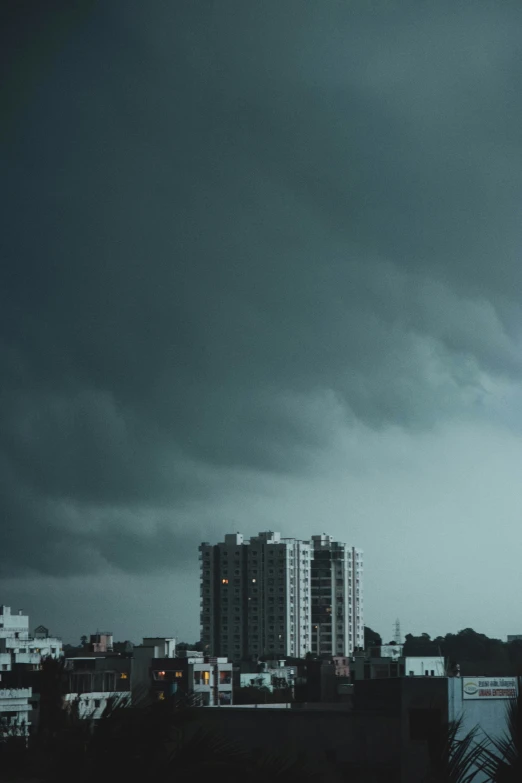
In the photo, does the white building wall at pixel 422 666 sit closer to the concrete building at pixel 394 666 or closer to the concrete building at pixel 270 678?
the concrete building at pixel 394 666

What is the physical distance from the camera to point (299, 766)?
820cm

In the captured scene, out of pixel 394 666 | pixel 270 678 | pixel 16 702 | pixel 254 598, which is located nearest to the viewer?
pixel 16 702

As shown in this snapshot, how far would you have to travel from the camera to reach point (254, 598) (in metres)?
186

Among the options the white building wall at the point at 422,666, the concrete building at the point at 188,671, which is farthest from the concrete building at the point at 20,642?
the white building wall at the point at 422,666

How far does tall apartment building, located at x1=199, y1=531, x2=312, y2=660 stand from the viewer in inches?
7141

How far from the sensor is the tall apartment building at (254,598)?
181375 mm

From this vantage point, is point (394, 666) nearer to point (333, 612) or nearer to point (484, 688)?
point (484, 688)

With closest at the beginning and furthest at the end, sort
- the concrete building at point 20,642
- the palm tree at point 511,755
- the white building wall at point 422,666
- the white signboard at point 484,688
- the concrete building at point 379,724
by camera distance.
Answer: the palm tree at point 511,755 → the concrete building at point 379,724 → the white signboard at point 484,688 → the white building wall at point 422,666 → the concrete building at point 20,642

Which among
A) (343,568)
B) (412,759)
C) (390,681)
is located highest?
(343,568)

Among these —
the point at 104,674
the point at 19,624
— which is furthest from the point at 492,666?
the point at 19,624

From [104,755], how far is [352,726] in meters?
26.6

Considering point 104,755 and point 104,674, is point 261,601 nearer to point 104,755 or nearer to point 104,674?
point 104,674

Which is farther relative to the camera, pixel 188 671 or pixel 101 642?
pixel 101 642

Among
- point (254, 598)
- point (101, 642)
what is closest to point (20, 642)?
point (101, 642)
